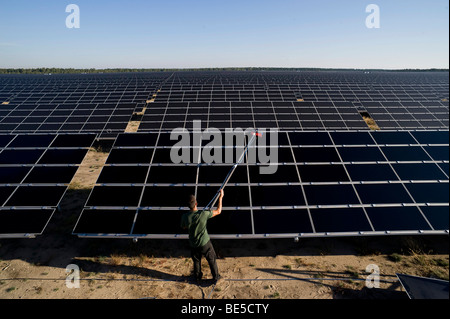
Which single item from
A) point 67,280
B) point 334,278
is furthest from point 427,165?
point 67,280

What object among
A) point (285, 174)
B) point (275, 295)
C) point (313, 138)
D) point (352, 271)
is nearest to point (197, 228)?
point (275, 295)

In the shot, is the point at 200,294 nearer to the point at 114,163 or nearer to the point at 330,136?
the point at 114,163

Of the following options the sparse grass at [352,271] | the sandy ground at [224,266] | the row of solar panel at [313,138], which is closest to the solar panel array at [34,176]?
the sandy ground at [224,266]

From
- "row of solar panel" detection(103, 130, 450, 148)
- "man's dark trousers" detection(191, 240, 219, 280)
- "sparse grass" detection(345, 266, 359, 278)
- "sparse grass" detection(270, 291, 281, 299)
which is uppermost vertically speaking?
"row of solar panel" detection(103, 130, 450, 148)

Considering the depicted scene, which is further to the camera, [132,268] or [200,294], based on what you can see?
[132,268]

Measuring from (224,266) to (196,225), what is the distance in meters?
2.89

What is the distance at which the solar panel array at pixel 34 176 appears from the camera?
8.17m

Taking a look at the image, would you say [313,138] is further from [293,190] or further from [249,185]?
[249,185]

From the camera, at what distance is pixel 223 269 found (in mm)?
7730

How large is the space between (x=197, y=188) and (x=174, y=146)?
2762 millimetres

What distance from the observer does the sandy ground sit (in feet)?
22.7

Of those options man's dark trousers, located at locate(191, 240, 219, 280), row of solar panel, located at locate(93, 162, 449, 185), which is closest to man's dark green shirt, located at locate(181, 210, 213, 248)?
man's dark trousers, located at locate(191, 240, 219, 280)

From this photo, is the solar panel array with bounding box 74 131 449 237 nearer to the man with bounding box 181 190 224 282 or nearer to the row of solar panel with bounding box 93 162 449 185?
the row of solar panel with bounding box 93 162 449 185

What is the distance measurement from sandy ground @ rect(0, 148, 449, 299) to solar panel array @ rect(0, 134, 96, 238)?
1.45 m
